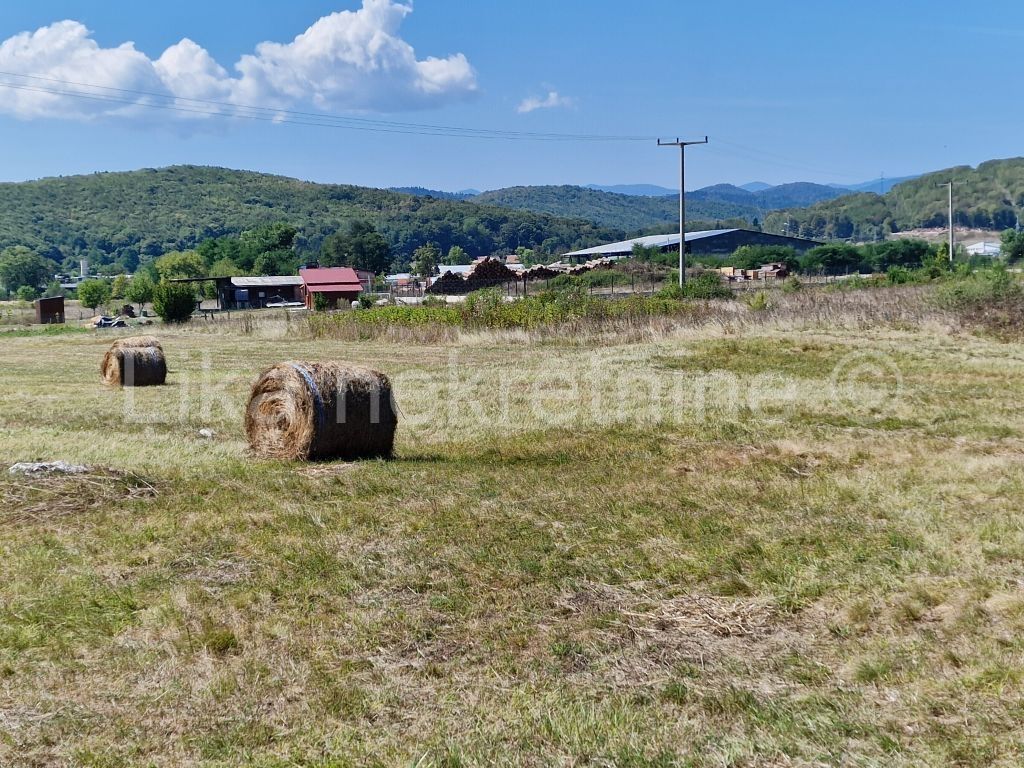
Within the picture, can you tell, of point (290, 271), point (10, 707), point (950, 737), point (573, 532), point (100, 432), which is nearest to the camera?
point (950, 737)

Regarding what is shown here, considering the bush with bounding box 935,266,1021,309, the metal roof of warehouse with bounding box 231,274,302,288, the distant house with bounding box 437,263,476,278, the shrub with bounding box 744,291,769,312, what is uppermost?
the distant house with bounding box 437,263,476,278

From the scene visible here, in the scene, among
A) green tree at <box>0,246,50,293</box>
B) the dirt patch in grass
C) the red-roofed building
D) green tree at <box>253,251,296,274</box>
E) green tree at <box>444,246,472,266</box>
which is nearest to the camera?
the dirt patch in grass

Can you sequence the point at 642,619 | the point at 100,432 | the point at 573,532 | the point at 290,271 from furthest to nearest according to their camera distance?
the point at 290,271 → the point at 100,432 → the point at 573,532 → the point at 642,619

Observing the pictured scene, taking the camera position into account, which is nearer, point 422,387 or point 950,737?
point 950,737

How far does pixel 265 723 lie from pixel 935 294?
33.0 m

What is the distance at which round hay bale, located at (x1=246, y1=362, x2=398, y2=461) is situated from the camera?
12836mm

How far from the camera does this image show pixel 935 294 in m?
34.0

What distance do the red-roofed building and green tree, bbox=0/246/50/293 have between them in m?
88.0

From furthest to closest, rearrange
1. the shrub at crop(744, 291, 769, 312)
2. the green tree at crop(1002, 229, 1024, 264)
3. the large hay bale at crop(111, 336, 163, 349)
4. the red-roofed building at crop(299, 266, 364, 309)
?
the red-roofed building at crop(299, 266, 364, 309) → the green tree at crop(1002, 229, 1024, 264) → the shrub at crop(744, 291, 769, 312) → the large hay bale at crop(111, 336, 163, 349)

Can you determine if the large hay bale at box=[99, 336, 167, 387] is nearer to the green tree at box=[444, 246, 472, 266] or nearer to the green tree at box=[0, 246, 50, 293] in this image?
the green tree at box=[0, 246, 50, 293]

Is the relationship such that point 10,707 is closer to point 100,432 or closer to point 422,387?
point 100,432

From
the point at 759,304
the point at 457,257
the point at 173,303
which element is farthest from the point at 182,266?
the point at 759,304

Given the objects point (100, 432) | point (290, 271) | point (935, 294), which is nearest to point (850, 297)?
point (935, 294)

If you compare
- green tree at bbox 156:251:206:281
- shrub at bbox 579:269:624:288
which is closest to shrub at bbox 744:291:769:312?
shrub at bbox 579:269:624:288
